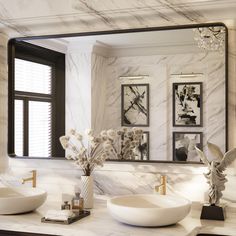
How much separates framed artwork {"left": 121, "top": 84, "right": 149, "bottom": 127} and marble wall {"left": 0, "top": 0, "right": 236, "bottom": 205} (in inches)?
11.1

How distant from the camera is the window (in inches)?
112

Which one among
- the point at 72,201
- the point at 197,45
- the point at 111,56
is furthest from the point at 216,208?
the point at 111,56

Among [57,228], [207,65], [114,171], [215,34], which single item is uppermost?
[215,34]

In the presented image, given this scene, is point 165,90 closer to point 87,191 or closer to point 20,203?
point 87,191

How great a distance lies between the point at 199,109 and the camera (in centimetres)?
248

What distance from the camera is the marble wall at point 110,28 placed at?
2447 mm

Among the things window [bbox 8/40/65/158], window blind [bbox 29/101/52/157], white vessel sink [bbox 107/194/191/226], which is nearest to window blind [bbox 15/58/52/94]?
window [bbox 8/40/65/158]

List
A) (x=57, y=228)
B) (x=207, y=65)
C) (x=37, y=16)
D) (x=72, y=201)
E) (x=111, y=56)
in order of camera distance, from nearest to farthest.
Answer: (x=57, y=228), (x=72, y=201), (x=207, y=65), (x=111, y=56), (x=37, y=16)

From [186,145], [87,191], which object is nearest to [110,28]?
[186,145]

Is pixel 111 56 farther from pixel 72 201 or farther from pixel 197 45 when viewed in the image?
pixel 72 201

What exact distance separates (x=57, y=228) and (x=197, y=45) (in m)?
1.34

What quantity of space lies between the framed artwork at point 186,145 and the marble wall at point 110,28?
55 millimetres

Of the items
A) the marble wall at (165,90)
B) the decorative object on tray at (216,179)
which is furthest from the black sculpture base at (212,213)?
the marble wall at (165,90)

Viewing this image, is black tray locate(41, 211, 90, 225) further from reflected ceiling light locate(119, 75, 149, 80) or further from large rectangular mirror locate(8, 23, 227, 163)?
reflected ceiling light locate(119, 75, 149, 80)
